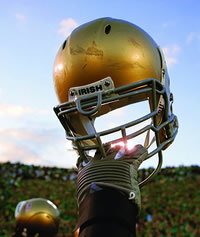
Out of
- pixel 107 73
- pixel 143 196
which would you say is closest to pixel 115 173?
pixel 107 73

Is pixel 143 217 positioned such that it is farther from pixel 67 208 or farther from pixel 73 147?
pixel 73 147

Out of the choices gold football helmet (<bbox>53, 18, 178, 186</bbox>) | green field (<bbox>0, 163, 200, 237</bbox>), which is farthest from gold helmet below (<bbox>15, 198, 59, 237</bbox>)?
green field (<bbox>0, 163, 200, 237</bbox>)

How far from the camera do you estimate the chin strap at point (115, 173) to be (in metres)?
1.45

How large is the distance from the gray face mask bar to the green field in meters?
3.33

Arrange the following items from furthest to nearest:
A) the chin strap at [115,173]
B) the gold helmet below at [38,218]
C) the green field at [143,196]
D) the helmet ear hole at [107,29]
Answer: the green field at [143,196] → the gold helmet below at [38,218] → the helmet ear hole at [107,29] → the chin strap at [115,173]

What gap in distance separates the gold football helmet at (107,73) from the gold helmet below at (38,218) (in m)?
1.47

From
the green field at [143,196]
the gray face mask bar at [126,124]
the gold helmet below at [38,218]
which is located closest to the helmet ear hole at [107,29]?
the gray face mask bar at [126,124]

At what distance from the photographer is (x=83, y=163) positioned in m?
1.69

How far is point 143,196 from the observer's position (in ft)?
20.4

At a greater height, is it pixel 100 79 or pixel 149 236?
pixel 100 79

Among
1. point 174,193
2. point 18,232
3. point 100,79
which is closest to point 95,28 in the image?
point 100,79

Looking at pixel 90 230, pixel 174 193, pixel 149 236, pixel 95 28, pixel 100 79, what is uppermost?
pixel 95 28

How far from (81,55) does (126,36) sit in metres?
0.26

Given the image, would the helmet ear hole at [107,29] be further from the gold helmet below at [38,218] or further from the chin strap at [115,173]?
the gold helmet below at [38,218]
